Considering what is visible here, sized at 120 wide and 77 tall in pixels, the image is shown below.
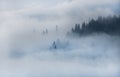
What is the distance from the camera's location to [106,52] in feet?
7.60

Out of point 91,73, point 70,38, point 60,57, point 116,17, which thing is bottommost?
point 91,73

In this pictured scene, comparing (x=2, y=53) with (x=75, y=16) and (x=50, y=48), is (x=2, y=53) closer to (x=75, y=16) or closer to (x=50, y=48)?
(x=50, y=48)

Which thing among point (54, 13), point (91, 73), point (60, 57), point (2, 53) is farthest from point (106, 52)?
point (2, 53)

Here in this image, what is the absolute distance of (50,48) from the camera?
7.54ft

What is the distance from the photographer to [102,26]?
234cm

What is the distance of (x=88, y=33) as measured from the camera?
7.66 feet

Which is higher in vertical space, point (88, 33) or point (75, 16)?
point (75, 16)

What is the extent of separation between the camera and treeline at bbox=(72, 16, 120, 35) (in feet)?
7.64

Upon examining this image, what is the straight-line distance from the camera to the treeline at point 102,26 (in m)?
2.33

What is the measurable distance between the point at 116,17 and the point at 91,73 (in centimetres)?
54

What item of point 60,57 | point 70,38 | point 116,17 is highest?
point 116,17

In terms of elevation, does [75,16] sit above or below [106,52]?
above

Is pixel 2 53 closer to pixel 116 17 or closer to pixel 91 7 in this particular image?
pixel 91 7

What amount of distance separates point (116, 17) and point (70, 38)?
0.44m
